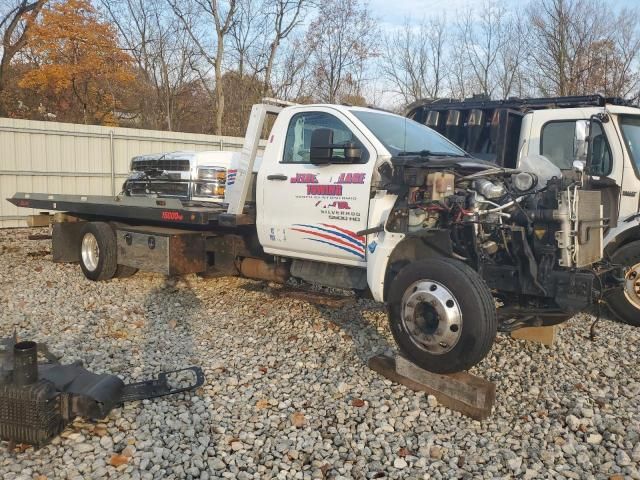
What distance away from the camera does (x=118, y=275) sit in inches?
323

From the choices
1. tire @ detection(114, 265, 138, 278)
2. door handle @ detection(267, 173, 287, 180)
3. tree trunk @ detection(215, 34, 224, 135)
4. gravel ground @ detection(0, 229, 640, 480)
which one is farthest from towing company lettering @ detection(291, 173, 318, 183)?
→ tree trunk @ detection(215, 34, 224, 135)

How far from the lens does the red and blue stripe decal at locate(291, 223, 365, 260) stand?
17.0ft

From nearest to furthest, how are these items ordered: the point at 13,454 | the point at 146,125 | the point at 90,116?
the point at 13,454, the point at 90,116, the point at 146,125

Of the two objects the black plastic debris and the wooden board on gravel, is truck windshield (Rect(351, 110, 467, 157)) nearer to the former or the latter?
the wooden board on gravel

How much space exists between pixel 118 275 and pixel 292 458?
18.1 ft

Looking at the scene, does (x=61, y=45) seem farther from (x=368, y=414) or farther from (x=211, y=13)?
(x=368, y=414)

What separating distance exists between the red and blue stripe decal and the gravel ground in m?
0.93

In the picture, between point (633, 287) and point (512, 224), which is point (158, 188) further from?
point (633, 287)

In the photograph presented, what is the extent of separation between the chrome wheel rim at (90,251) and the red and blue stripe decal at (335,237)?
12.5 ft

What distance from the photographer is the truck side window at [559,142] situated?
23.6 feet

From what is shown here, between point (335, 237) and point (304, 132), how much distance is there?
1253 millimetres

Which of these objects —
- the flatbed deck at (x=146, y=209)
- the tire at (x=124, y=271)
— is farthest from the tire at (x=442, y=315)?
the tire at (x=124, y=271)

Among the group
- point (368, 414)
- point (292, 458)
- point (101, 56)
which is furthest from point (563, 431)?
point (101, 56)

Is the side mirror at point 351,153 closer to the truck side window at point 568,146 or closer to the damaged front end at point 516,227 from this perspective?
the damaged front end at point 516,227
